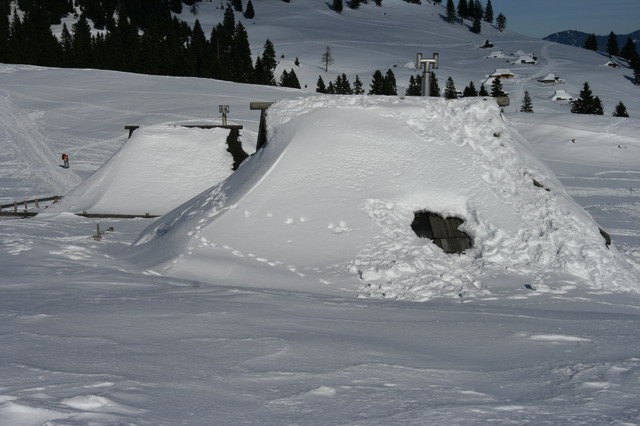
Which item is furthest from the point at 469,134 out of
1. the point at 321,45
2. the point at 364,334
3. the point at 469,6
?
the point at 469,6

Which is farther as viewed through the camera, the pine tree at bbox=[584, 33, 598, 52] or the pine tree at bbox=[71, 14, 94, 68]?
the pine tree at bbox=[584, 33, 598, 52]

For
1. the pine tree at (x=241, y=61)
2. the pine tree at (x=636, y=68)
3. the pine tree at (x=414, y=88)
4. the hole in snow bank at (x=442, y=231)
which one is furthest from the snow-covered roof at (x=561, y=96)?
the hole in snow bank at (x=442, y=231)

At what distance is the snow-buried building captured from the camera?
10.8 m

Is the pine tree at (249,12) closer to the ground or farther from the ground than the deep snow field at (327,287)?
farther from the ground

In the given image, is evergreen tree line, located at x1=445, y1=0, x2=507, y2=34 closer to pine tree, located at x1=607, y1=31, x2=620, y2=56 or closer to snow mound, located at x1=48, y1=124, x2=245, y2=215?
pine tree, located at x1=607, y1=31, x2=620, y2=56

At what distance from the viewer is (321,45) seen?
12588 centimetres

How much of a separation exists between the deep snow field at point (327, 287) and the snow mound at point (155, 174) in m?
0.06

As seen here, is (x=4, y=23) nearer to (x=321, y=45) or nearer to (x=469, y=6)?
(x=321, y=45)

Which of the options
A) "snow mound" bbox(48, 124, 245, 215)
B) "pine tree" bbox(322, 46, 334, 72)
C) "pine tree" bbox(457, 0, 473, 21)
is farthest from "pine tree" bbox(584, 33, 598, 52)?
"snow mound" bbox(48, 124, 245, 215)

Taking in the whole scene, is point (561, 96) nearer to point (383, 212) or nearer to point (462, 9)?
point (383, 212)

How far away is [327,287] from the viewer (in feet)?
33.7

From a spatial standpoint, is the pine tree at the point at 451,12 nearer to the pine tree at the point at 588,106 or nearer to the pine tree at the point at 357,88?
the pine tree at the point at 357,88

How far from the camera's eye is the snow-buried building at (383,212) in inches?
424

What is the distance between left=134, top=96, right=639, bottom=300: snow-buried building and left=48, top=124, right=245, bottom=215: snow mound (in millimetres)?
7178
